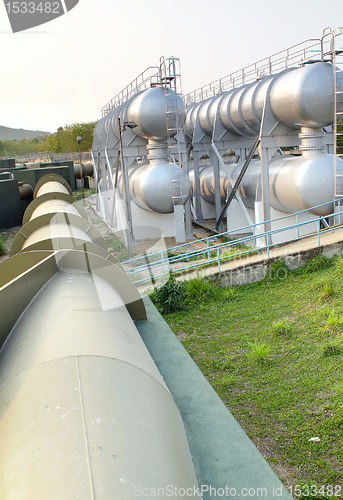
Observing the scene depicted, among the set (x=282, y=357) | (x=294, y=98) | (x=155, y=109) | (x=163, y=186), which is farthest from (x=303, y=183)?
(x=155, y=109)

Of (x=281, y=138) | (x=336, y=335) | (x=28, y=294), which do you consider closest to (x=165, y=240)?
(x=281, y=138)

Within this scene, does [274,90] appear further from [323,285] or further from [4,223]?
[4,223]

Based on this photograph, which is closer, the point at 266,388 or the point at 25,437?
the point at 25,437

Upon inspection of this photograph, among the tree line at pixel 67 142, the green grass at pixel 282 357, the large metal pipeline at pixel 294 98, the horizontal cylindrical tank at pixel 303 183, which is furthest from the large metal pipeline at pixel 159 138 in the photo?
the tree line at pixel 67 142

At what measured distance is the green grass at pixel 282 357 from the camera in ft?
17.1

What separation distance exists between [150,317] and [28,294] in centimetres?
157

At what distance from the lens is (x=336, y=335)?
752cm

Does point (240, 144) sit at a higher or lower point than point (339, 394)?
higher

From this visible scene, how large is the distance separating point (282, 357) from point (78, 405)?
622 centimetres

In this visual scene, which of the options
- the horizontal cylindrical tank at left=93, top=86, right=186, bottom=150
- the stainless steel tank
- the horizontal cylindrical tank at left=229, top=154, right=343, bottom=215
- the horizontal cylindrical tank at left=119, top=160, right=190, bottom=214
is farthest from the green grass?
the stainless steel tank

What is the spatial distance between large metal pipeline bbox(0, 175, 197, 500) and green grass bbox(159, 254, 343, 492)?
3574mm

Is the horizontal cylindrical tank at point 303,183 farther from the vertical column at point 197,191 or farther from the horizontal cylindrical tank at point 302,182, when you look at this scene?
the vertical column at point 197,191

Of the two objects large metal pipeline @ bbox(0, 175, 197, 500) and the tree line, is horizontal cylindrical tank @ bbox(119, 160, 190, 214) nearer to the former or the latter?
large metal pipeline @ bbox(0, 175, 197, 500)

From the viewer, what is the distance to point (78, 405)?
5.35 ft
